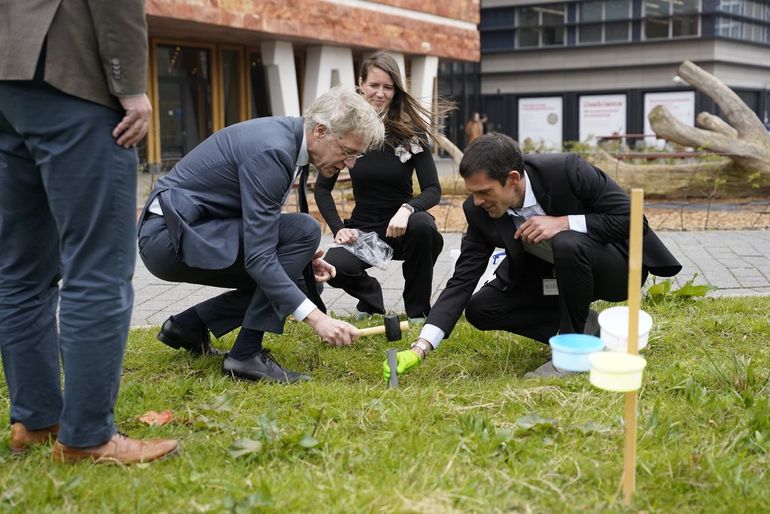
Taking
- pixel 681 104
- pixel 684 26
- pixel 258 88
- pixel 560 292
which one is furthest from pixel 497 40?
pixel 560 292

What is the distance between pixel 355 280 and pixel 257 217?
1.86 meters

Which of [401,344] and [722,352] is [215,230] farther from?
[722,352]

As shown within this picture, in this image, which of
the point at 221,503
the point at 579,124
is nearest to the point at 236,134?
the point at 221,503

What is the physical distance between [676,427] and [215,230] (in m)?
2.01

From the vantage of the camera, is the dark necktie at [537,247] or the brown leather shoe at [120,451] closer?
the brown leather shoe at [120,451]

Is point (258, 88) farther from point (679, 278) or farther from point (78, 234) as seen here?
point (78, 234)

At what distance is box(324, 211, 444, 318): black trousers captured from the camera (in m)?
5.28

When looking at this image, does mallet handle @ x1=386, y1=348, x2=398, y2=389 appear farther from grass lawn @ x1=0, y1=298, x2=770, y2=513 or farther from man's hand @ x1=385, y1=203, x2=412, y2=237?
man's hand @ x1=385, y1=203, x2=412, y2=237

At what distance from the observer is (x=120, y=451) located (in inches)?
109

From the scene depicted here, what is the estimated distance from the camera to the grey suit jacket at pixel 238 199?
11.7ft

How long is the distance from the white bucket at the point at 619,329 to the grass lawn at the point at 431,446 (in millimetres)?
485

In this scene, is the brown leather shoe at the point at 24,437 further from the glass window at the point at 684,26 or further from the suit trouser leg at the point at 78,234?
the glass window at the point at 684,26

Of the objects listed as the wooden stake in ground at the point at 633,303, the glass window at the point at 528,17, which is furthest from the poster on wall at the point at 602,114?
the wooden stake in ground at the point at 633,303

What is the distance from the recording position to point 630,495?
7.91 feet
